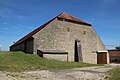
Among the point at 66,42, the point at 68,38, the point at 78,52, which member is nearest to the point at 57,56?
the point at 66,42

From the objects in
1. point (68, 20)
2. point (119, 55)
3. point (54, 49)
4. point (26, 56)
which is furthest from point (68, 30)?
point (119, 55)

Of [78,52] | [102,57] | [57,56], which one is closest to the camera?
[57,56]

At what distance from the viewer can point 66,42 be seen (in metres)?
28.3

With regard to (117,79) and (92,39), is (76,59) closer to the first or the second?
(92,39)

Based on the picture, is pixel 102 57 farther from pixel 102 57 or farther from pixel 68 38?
pixel 68 38

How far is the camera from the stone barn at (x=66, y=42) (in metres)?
25.2

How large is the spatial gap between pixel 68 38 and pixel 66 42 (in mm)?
807

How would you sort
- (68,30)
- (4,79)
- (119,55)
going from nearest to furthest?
(4,79), (68,30), (119,55)

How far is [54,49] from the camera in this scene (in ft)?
87.7

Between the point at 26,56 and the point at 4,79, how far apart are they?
1240cm

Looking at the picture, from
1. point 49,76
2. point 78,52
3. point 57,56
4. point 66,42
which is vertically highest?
point 66,42

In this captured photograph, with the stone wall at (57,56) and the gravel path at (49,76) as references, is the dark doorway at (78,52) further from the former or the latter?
the gravel path at (49,76)

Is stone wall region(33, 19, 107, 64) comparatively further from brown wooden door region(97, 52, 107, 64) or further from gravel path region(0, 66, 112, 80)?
gravel path region(0, 66, 112, 80)

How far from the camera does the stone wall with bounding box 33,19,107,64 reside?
2577cm
